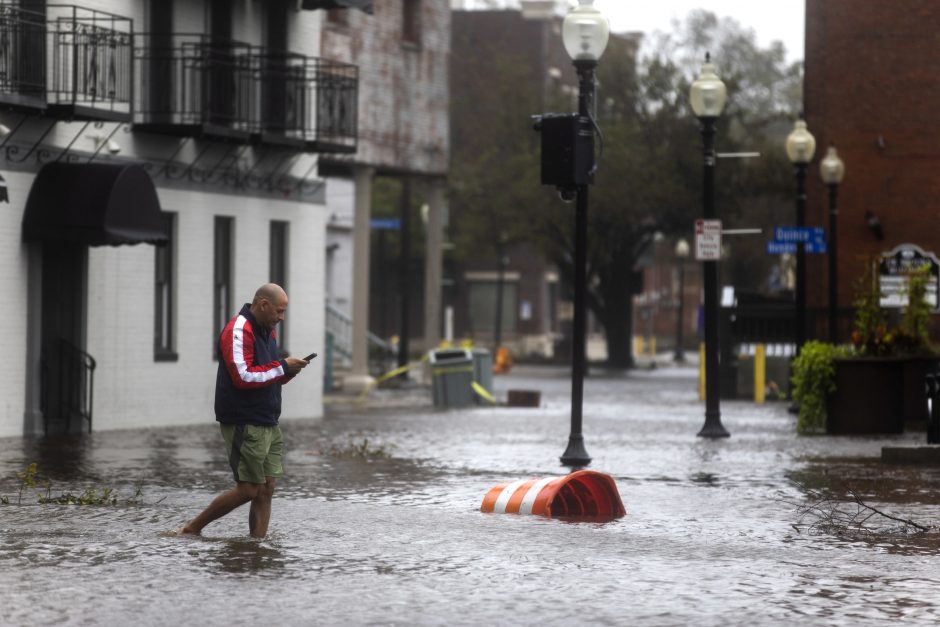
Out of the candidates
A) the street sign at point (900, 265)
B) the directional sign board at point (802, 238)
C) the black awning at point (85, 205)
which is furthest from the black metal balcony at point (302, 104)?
the street sign at point (900, 265)

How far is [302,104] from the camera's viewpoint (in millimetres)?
29453

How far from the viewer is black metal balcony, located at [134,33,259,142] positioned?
2645 cm

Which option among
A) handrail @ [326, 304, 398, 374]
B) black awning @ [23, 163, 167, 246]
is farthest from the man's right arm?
handrail @ [326, 304, 398, 374]

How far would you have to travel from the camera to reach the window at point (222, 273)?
2873 cm

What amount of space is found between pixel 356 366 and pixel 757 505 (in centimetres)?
2538

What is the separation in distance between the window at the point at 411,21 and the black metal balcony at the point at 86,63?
15163 millimetres

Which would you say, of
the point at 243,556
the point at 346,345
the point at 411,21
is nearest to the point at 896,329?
the point at 243,556

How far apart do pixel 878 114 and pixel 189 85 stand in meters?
11.5

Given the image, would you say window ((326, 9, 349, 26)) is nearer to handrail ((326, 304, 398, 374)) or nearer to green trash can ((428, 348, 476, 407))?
green trash can ((428, 348, 476, 407))

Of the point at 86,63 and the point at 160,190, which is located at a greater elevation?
the point at 86,63

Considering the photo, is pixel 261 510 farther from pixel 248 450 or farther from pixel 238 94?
pixel 238 94

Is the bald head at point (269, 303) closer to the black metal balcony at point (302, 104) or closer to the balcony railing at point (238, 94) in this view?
the balcony railing at point (238, 94)

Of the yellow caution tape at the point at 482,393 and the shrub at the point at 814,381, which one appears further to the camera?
the yellow caution tape at the point at 482,393

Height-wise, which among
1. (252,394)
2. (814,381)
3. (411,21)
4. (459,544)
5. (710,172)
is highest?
(411,21)
